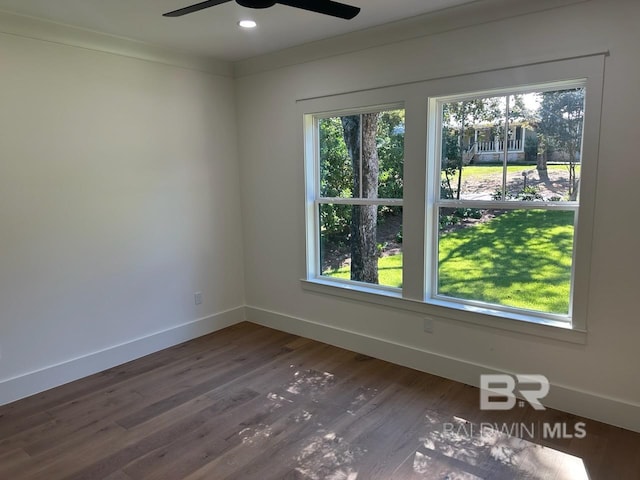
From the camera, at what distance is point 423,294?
3.32 metres

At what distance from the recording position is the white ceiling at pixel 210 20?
2.73 meters

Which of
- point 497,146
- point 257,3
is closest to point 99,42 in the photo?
point 257,3

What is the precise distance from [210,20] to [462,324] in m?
2.79

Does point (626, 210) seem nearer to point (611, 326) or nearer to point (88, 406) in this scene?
point (611, 326)

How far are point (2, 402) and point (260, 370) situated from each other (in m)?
1.77

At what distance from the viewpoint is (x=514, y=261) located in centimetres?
299

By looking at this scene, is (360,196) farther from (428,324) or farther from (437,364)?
(437,364)

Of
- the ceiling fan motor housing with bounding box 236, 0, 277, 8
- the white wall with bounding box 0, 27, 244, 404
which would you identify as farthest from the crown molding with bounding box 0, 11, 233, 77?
the ceiling fan motor housing with bounding box 236, 0, 277, 8

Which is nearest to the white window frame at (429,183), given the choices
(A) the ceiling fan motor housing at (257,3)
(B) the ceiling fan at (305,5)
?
(B) the ceiling fan at (305,5)

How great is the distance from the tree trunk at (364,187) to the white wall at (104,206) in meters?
1.32

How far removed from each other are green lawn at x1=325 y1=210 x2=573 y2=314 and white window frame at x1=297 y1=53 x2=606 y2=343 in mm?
93

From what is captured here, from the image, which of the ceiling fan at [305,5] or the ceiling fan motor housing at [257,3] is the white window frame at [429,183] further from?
the ceiling fan motor housing at [257,3]

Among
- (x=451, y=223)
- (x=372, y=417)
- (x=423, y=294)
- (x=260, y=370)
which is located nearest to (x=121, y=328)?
(x=260, y=370)

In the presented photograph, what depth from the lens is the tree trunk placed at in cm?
362
